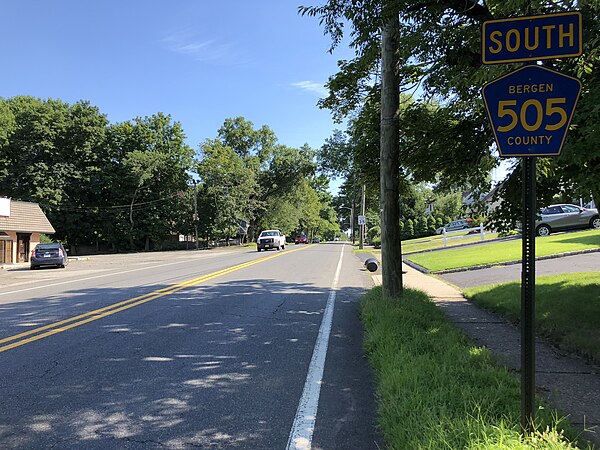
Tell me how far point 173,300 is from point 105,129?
5587 cm

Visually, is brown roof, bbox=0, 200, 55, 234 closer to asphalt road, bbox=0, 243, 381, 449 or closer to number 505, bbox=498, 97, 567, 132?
asphalt road, bbox=0, 243, 381, 449

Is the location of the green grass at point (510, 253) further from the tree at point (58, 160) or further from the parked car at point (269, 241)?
the tree at point (58, 160)

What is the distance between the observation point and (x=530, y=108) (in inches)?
127

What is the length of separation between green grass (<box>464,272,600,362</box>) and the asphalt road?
2.97 meters

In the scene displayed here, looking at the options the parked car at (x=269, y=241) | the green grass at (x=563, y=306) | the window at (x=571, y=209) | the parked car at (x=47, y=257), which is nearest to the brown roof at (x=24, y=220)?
the parked car at (x=47, y=257)

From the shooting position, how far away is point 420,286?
42.7 feet

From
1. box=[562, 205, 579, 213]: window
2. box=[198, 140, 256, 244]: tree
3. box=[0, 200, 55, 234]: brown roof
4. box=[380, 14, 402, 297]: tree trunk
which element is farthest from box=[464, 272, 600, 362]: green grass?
box=[198, 140, 256, 244]: tree

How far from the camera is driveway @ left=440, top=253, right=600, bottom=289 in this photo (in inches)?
489

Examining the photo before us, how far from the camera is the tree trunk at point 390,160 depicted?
30.7ft

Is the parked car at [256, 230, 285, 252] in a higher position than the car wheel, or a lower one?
lower

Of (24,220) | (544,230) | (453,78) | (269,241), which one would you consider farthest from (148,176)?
(453,78)

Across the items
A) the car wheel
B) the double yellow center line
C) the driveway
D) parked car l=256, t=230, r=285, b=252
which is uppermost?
the car wheel

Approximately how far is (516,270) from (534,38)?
12.2m

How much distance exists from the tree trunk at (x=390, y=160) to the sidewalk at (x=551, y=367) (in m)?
1.33
